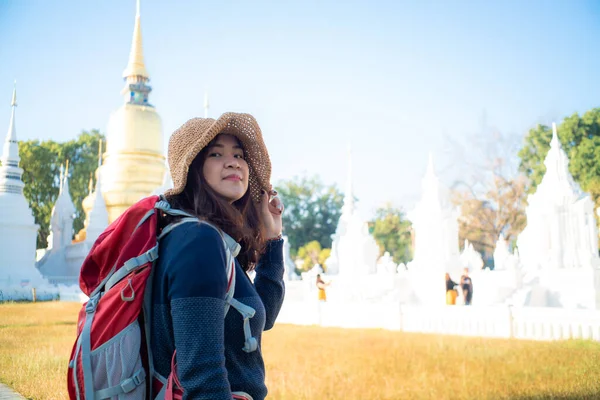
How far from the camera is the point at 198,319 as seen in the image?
1.41 m

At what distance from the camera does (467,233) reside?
33906 mm

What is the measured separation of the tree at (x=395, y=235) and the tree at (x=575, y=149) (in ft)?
28.8

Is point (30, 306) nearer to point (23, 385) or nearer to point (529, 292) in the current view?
point (23, 385)

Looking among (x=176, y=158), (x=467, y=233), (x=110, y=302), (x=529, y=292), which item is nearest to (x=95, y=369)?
(x=110, y=302)

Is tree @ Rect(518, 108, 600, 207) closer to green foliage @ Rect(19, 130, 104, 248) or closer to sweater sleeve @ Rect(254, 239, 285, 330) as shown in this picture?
green foliage @ Rect(19, 130, 104, 248)

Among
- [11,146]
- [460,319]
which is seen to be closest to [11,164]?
[11,146]

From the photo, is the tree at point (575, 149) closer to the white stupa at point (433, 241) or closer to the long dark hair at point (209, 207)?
the white stupa at point (433, 241)

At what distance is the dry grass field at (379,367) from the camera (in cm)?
412

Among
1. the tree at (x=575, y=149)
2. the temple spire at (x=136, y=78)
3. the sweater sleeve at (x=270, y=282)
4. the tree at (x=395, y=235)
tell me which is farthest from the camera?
the tree at (x=395, y=235)

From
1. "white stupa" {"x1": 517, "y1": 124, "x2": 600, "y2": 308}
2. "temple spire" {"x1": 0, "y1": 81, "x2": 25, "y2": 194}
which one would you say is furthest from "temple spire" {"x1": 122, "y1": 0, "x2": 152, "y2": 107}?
"white stupa" {"x1": 517, "y1": 124, "x2": 600, "y2": 308}

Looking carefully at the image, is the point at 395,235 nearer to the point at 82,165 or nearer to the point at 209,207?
the point at 82,165

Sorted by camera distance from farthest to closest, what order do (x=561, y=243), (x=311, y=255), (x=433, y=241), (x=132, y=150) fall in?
(x=311, y=255) < (x=132, y=150) < (x=433, y=241) < (x=561, y=243)

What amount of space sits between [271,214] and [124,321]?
85cm

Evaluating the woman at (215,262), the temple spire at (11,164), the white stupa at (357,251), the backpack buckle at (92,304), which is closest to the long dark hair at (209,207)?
the woman at (215,262)
